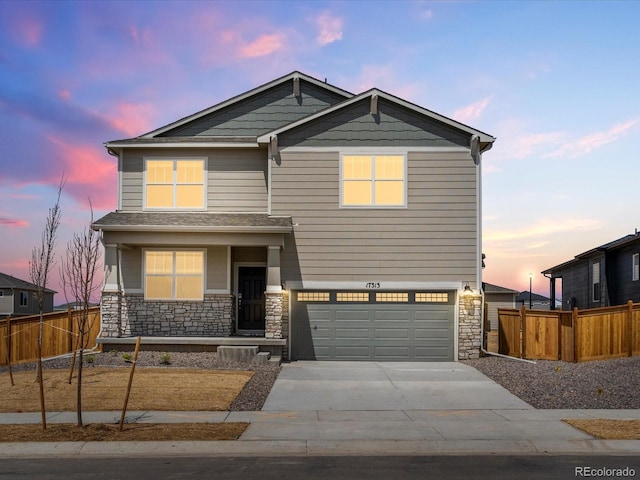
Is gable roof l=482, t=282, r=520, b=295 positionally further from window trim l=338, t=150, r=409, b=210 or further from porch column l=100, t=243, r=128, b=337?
porch column l=100, t=243, r=128, b=337

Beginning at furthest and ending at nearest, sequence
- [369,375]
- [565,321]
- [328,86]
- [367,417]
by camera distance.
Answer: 1. [328,86]
2. [565,321]
3. [369,375]
4. [367,417]

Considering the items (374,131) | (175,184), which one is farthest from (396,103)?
(175,184)

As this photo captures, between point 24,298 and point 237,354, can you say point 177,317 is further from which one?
point 24,298

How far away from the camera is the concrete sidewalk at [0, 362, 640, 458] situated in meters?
10.4

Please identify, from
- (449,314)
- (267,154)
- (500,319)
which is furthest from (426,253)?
(267,154)

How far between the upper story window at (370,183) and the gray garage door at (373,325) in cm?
317

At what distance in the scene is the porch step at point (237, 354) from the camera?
19.8 meters

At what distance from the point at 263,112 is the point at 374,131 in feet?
16.6

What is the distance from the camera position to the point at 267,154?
75.3 feet

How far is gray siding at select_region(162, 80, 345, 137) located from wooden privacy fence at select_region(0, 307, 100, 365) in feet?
25.4

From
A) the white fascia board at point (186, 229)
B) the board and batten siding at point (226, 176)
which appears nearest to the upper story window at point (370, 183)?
the white fascia board at point (186, 229)

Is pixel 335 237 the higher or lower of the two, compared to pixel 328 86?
lower

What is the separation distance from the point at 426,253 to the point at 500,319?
3.97m

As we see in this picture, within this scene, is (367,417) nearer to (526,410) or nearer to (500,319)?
(526,410)
